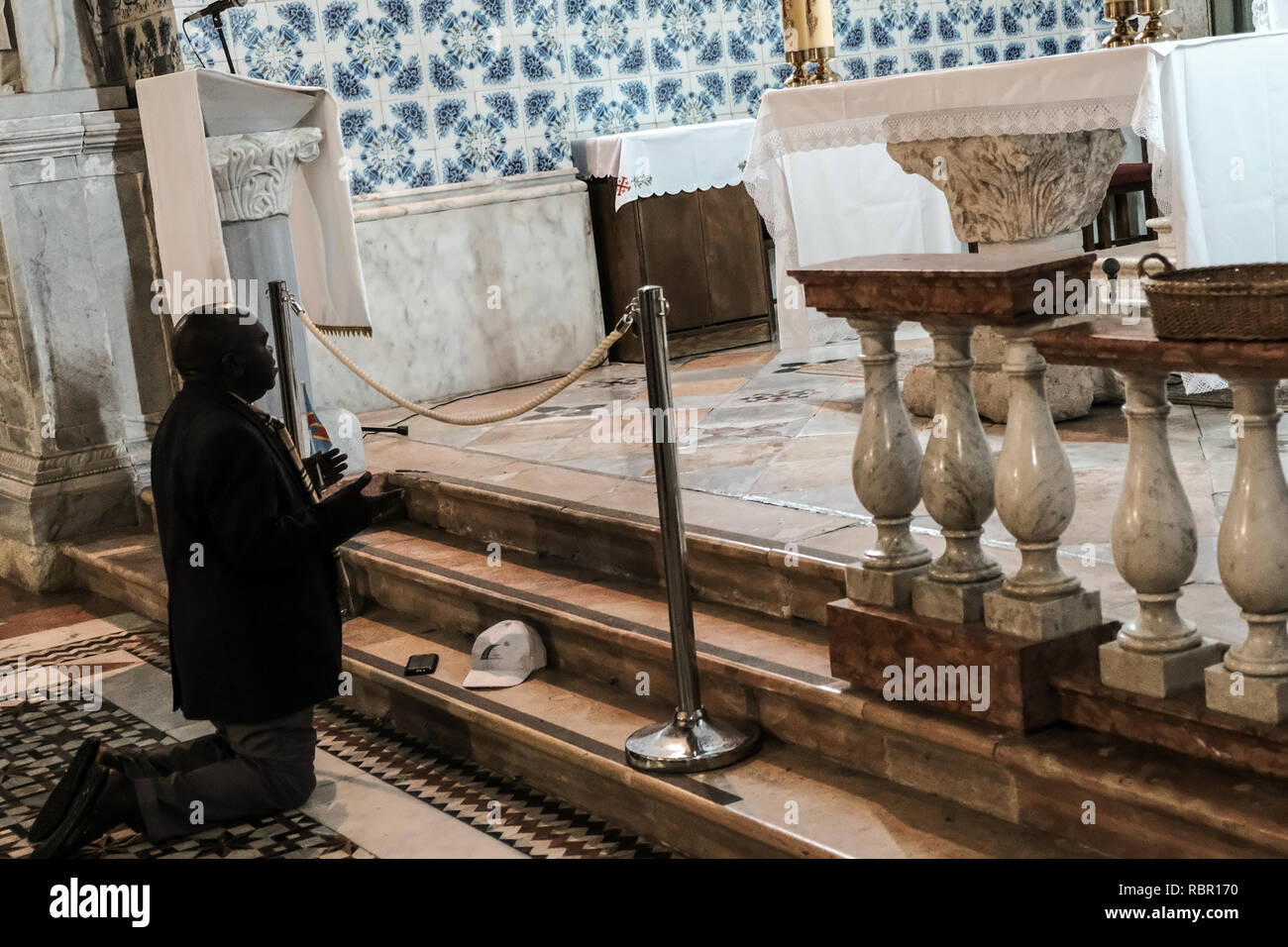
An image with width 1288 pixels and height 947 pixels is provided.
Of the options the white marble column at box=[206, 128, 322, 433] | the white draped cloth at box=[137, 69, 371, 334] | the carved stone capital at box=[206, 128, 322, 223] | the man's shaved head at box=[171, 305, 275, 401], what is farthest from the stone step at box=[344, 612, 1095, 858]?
the carved stone capital at box=[206, 128, 322, 223]

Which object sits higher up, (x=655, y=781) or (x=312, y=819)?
(x=655, y=781)

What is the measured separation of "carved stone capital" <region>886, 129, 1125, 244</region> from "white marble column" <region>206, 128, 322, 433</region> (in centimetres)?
232

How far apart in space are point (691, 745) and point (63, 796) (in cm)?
155

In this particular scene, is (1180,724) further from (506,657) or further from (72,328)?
(72,328)

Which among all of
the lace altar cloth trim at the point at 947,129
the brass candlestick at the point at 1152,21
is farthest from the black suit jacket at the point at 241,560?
the brass candlestick at the point at 1152,21

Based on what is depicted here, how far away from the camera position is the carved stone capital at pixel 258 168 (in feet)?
18.5

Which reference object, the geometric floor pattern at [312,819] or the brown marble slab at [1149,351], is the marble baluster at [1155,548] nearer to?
the brown marble slab at [1149,351]

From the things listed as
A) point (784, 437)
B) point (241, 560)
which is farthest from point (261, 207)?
point (241, 560)

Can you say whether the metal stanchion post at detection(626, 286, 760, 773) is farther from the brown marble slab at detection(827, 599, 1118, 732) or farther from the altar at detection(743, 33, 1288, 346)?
the altar at detection(743, 33, 1288, 346)

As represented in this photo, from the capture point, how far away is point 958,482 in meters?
3.27

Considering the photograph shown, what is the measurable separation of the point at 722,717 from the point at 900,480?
87 centimetres

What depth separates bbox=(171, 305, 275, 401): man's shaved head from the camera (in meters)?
3.88
